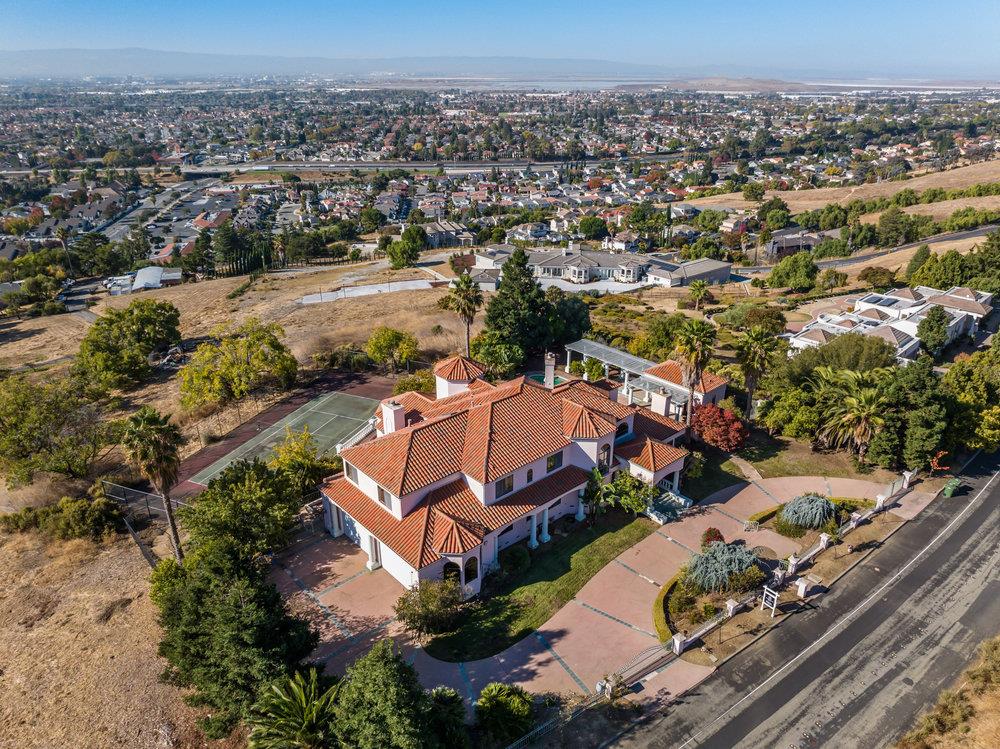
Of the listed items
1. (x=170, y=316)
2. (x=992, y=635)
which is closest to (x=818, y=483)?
(x=992, y=635)

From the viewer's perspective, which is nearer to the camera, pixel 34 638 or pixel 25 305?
pixel 34 638

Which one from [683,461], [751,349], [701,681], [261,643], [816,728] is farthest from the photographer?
[751,349]

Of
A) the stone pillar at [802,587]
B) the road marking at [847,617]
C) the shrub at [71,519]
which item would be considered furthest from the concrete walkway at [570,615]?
the shrub at [71,519]

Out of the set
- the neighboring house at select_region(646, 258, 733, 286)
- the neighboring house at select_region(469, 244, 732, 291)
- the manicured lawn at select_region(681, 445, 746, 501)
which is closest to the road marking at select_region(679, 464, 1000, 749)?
the manicured lawn at select_region(681, 445, 746, 501)

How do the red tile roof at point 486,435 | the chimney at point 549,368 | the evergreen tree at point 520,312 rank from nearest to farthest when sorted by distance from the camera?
the red tile roof at point 486,435 < the chimney at point 549,368 < the evergreen tree at point 520,312

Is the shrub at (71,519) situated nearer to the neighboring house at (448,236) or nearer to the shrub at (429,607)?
the shrub at (429,607)

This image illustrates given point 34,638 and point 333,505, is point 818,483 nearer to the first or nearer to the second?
point 333,505

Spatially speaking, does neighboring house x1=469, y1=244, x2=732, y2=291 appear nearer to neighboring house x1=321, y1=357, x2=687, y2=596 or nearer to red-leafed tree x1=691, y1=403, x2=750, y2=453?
red-leafed tree x1=691, y1=403, x2=750, y2=453

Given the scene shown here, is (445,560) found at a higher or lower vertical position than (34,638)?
higher

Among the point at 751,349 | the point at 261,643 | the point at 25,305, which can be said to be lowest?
the point at 25,305
